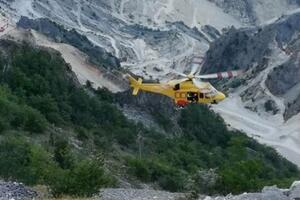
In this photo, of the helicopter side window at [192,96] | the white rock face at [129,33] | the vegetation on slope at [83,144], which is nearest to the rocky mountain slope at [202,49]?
the white rock face at [129,33]

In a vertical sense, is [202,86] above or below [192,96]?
above

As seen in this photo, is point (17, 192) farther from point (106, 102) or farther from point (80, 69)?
point (80, 69)

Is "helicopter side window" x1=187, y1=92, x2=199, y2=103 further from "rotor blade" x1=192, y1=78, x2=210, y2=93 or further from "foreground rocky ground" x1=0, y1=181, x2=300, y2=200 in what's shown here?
"foreground rocky ground" x1=0, y1=181, x2=300, y2=200

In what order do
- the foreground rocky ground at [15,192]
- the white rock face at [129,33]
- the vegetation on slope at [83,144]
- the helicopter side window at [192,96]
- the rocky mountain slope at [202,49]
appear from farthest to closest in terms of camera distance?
the white rock face at [129,33]
the rocky mountain slope at [202,49]
the helicopter side window at [192,96]
the vegetation on slope at [83,144]
the foreground rocky ground at [15,192]

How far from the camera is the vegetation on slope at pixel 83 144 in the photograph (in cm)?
2934

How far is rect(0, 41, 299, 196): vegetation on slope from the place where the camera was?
29344mm

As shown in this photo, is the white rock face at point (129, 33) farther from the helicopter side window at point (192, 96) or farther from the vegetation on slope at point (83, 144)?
the helicopter side window at point (192, 96)

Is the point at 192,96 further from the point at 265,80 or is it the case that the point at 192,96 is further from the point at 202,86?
the point at 265,80

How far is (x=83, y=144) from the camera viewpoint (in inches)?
1818

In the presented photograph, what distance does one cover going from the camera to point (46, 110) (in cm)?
5003

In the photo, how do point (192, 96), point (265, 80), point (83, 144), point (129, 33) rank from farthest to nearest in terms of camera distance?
point (129, 33) → point (265, 80) → point (83, 144) → point (192, 96)

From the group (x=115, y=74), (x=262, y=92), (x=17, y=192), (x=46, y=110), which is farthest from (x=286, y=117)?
(x=17, y=192)

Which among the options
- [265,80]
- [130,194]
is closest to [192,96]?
[130,194]

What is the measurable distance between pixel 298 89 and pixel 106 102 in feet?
277
